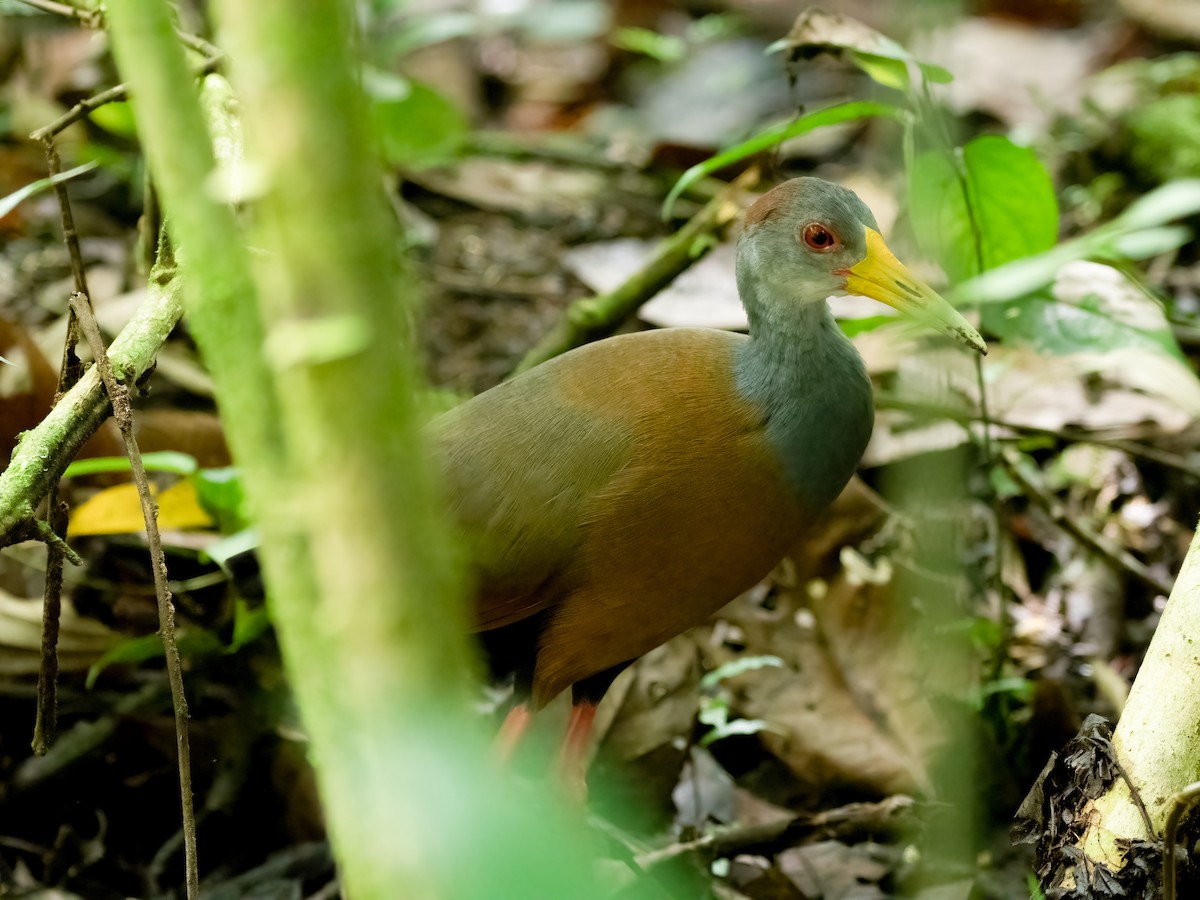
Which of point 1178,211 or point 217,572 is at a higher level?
point 1178,211

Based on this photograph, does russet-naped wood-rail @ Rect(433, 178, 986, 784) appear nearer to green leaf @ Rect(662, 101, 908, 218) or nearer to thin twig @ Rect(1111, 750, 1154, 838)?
green leaf @ Rect(662, 101, 908, 218)

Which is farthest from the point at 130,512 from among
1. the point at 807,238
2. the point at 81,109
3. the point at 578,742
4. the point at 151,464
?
the point at 807,238

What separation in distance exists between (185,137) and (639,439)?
131cm

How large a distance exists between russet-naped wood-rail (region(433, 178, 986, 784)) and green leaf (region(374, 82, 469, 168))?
2582 mm

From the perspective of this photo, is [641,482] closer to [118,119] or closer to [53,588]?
[53,588]

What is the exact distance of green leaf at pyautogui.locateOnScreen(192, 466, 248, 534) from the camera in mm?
2471

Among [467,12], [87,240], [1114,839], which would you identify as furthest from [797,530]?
[467,12]

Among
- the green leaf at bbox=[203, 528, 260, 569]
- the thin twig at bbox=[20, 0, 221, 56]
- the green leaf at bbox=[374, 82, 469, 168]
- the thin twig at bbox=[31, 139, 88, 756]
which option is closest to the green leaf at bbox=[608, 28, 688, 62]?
the green leaf at bbox=[374, 82, 469, 168]

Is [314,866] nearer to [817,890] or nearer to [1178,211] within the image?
[817,890]

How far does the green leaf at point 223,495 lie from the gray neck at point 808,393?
3.61ft

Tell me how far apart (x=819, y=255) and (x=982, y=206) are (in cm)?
44

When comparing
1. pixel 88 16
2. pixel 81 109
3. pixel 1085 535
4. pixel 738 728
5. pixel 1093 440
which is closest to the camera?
pixel 81 109

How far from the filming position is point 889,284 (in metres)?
2.23

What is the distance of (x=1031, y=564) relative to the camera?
3.28 metres
